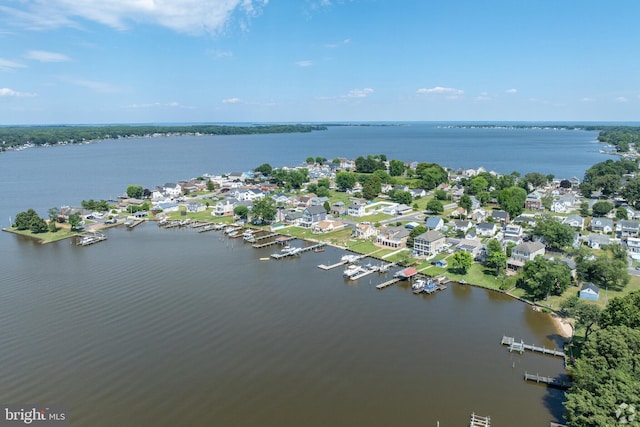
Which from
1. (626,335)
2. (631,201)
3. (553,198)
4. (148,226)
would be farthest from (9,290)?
(631,201)

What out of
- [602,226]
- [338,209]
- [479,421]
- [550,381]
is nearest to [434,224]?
[338,209]

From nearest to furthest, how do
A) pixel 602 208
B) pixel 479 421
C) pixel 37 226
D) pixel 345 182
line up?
pixel 479 421 < pixel 37 226 < pixel 602 208 < pixel 345 182

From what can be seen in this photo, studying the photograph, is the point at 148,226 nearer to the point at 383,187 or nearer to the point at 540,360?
the point at 383,187

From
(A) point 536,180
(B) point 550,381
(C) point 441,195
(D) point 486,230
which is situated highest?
(A) point 536,180

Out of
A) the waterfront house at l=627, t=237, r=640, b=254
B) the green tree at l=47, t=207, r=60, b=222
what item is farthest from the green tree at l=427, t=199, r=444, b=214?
the green tree at l=47, t=207, r=60, b=222

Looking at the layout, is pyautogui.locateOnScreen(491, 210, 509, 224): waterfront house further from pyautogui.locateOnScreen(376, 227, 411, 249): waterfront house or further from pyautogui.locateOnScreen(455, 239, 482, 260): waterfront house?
pyautogui.locateOnScreen(376, 227, 411, 249): waterfront house

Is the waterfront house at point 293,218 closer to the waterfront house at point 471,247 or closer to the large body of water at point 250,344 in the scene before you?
the large body of water at point 250,344

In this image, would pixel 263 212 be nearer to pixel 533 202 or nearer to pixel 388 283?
pixel 388 283
